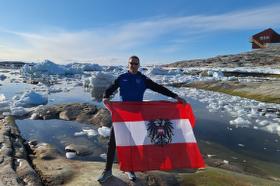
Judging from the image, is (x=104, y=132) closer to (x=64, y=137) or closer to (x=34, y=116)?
(x=64, y=137)

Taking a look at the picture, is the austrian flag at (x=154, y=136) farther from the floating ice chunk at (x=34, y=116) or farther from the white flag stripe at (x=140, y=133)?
A: the floating ice chunk at (x=34, y=116)

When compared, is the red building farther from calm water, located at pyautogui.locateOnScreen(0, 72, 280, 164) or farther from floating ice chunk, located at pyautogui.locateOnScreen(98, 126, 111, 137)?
floating ice chunk, located at pyautogui.locateOnScreen(98, 126, 111, 137)

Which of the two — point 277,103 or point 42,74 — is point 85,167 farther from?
point 42,74

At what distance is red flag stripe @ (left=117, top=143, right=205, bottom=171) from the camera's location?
22.0ft

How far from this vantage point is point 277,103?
27047 mm

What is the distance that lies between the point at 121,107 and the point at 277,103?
2300cm

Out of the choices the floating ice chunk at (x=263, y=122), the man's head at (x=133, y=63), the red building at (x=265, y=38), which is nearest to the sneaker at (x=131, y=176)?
the man's head at (x=133, y=63)

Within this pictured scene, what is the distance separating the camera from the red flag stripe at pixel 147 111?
684 centimetres

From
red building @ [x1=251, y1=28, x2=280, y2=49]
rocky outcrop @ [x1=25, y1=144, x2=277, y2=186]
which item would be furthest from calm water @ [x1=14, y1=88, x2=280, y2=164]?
red building @ [x1=251, y1=28, x2=280, y2=49]

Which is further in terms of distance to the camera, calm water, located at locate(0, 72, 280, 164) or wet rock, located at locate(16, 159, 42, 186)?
calm water, located at locate(0, 72, 280, 164)

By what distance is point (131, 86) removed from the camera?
6.85 m

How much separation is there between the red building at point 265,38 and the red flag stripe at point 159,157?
10948cm

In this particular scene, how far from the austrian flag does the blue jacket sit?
6.4 inches

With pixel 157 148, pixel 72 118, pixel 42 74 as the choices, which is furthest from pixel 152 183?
pixel 42 74
